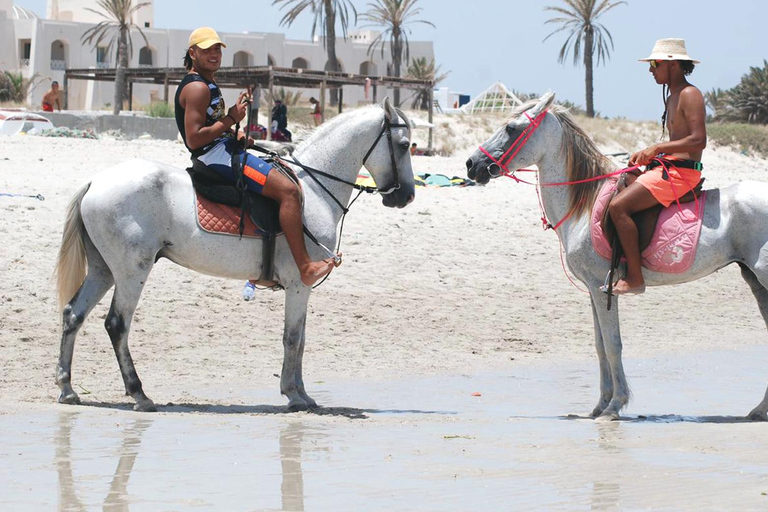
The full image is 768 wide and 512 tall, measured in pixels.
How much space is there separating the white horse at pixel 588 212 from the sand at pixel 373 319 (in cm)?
72

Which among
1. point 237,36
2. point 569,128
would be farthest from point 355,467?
point 237,36

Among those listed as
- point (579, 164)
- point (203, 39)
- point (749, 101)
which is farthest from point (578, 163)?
point (749, 101)

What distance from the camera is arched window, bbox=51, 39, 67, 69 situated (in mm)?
64312

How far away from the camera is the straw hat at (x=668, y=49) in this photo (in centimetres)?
848

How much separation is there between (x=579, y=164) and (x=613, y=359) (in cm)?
148

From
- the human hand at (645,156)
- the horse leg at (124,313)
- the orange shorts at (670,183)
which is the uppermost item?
the human hand at (645,156)

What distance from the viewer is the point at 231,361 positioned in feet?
34.9

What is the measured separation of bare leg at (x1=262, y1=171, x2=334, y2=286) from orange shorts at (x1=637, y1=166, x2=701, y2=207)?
2409 mm

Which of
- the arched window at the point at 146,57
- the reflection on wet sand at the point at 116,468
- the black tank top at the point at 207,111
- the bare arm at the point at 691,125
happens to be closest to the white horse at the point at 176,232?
the black tank top at the point at 207,111

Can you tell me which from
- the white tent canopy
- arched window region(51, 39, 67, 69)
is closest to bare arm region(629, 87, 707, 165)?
the white tent canopy

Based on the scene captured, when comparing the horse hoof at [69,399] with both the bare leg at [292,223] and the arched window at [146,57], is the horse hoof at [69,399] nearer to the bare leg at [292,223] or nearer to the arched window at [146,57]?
the bare leg at [292,223]

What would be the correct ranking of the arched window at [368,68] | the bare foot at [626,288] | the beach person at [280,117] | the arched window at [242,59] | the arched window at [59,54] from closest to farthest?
1. the bare foot at [626,288]
2. the beach person at [280,117]
3. the arched window at [59,54]
4. the arched window at [242,59]
5. the arched window at [368,68]

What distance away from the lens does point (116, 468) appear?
630cm

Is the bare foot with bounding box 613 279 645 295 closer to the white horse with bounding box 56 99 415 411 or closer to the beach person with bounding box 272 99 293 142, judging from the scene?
the white horse with bounding box 56 99 415 411
